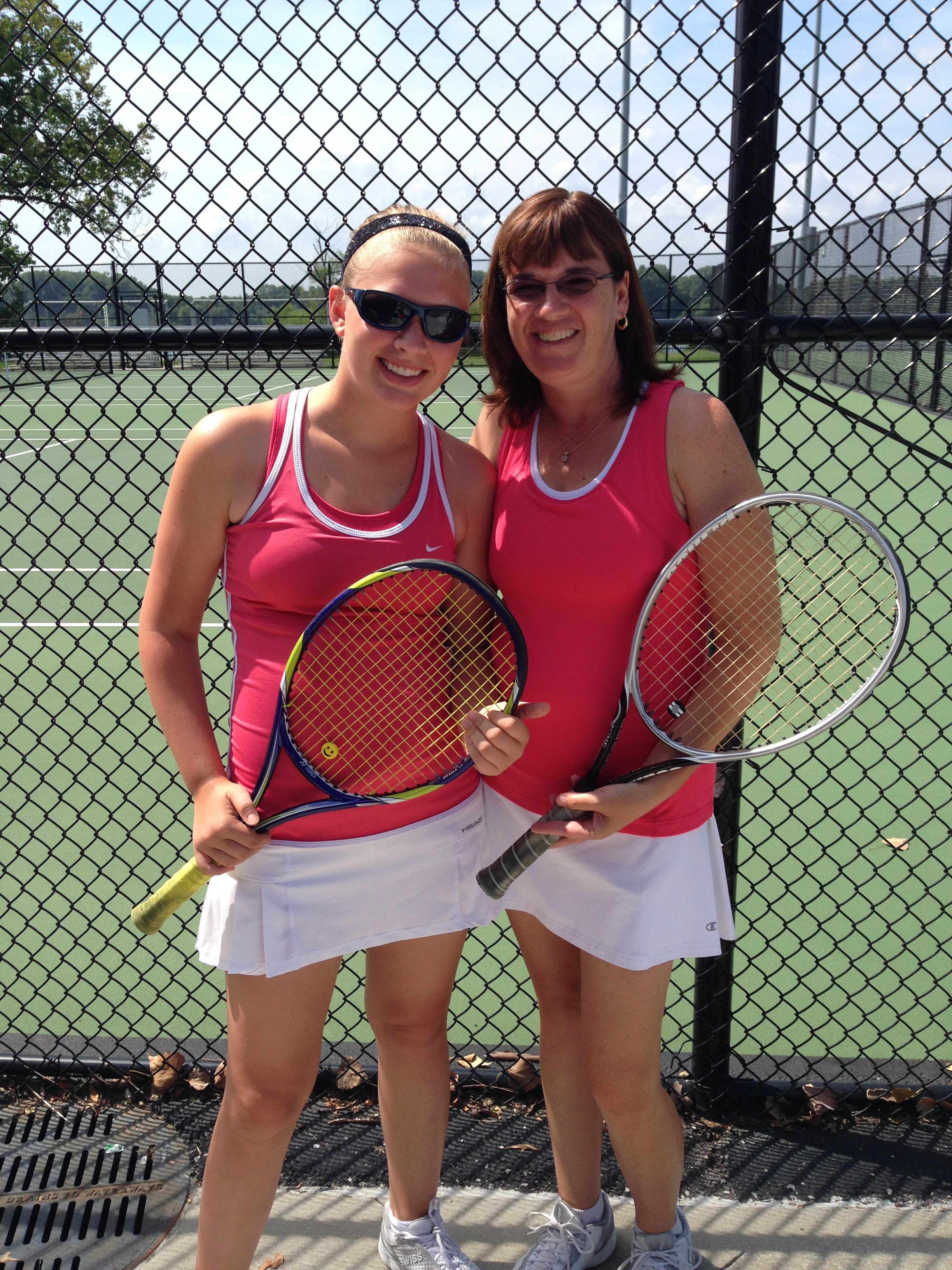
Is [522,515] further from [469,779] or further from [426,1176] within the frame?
[426,1176]

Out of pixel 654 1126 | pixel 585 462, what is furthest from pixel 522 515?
pixel 654 1126

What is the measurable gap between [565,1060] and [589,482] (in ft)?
4.11

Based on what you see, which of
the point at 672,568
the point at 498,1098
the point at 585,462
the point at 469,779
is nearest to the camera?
the point at 672,568

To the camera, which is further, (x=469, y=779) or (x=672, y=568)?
(x=469, y=779)

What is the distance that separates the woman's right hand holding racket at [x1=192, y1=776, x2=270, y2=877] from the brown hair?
0.91 metres

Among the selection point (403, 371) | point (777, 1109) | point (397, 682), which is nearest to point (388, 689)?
point (397, 682)

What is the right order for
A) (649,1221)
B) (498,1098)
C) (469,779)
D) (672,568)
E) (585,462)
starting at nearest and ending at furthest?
(672,568), (585,462), (469,779), (649,1221), (498,1098)

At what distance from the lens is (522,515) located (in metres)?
1.92

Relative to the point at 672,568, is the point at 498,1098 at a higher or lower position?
lower

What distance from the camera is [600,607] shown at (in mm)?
1895

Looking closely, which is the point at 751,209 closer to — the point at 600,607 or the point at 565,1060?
the point at 600,607

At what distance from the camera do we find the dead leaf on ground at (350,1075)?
2.85 m

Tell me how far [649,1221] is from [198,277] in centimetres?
263

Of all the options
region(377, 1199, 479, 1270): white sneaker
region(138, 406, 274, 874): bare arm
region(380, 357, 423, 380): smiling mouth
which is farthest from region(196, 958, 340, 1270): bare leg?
region(380, 357, 423, 380): smiling mouth
